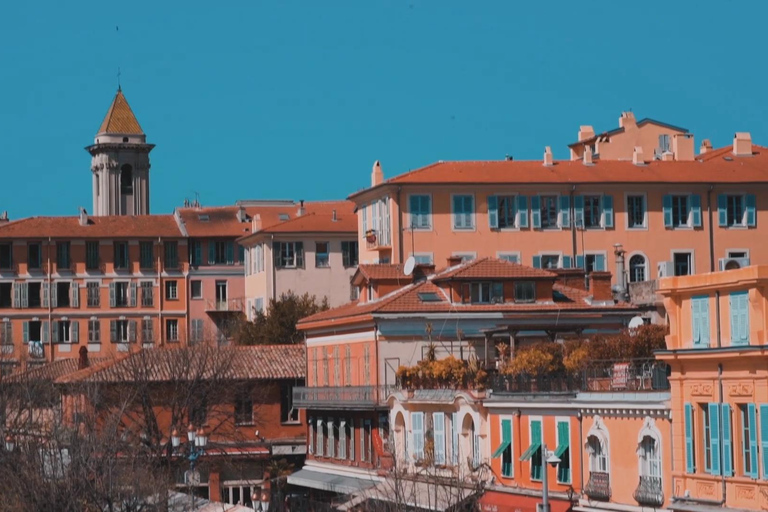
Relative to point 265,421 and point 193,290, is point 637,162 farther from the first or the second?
point 193,290

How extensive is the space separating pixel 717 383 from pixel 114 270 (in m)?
91.5

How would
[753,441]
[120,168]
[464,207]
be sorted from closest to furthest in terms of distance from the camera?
[753,441] → [464,207] → [120,168]

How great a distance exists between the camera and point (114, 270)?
422ft

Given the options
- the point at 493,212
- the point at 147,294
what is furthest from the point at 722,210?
the point at 147,294

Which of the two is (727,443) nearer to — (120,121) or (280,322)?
(280,322)

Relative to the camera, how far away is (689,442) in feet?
136

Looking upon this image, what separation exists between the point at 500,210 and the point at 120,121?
96078 mm

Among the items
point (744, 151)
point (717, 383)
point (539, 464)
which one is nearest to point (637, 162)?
point (744, 151)

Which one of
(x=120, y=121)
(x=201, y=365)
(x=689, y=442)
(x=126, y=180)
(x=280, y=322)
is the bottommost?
(x=689, y=442)

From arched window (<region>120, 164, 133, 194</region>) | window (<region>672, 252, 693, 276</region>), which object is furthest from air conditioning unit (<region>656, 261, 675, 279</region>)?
arched window (<region>120, 164, 133, 194</region>)

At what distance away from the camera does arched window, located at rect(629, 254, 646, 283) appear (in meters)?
87.9

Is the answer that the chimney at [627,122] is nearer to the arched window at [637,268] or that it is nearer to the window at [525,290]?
the arched window at [637,268]

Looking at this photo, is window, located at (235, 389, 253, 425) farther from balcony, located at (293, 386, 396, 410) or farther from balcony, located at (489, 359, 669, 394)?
balcony, located at (489, 359, 669, 394)

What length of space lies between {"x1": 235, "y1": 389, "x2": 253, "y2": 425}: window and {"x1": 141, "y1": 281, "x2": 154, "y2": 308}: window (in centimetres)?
4804
